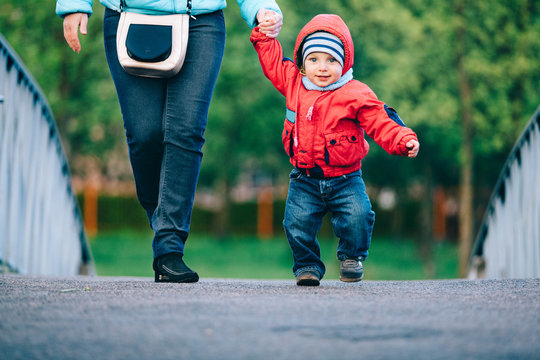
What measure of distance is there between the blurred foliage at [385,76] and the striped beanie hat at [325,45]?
904 cm

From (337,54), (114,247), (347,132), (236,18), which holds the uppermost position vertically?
→ (236,18)

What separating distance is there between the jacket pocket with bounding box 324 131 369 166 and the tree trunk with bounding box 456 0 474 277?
9.33 metres

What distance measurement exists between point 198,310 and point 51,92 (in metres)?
13.2

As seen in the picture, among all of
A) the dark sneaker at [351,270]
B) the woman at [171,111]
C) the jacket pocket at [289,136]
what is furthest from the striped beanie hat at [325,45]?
the dark sneaker at [351,270]

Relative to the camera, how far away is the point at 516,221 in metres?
7.36

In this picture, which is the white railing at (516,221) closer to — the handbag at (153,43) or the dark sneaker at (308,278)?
the dark sneaker at (308,278)

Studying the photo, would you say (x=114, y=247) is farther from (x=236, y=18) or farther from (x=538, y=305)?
(x=538, y=305)

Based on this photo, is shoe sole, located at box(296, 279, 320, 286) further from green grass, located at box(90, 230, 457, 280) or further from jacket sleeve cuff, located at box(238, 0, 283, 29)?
green grass, located at box(90, 230, 457, 280)

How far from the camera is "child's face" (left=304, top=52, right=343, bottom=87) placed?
4.30 metres

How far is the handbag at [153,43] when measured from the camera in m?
4.08

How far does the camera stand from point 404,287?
4.13m

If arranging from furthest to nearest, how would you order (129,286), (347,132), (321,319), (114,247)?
(114,247), (347,132), (129,286), (321,319)

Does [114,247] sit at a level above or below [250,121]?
below

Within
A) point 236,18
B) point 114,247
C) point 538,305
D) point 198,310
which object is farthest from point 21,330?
point 114,247
